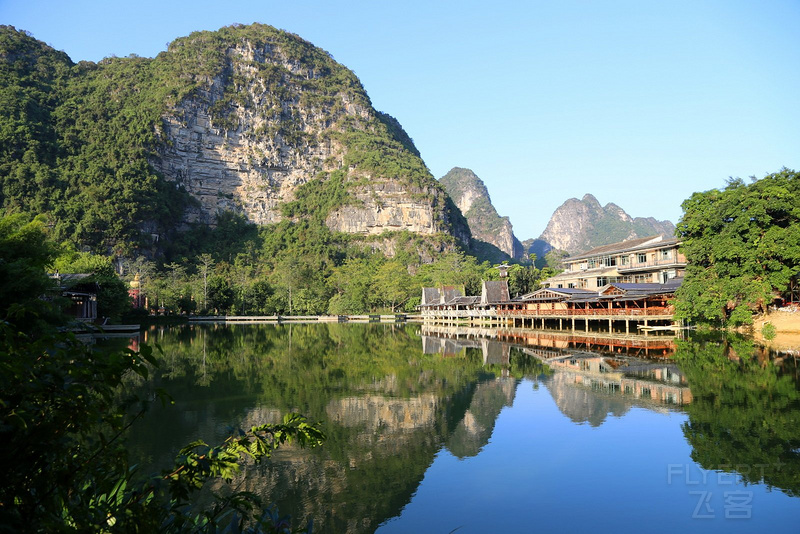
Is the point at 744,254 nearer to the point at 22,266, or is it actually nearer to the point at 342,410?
the point at 342,410

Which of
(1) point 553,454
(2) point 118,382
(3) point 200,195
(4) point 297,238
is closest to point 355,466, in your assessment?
A: (1) point 553,454

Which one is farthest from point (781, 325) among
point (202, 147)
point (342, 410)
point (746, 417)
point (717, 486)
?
point (202, 147)

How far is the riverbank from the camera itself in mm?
28359

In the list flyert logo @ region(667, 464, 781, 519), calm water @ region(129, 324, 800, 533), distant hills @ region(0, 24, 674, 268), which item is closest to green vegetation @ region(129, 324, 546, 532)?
calm water @ region(129, 324, 800, 533)

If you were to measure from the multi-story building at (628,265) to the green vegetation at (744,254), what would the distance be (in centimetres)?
833

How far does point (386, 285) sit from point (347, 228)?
153 ft

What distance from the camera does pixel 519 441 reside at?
12.0 meters

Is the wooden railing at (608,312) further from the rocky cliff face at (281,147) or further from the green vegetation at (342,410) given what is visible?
the rocky cliff face at (281,147)

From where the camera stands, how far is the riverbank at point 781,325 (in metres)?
28.4

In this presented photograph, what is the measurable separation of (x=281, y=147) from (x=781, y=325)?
12231 centimetres

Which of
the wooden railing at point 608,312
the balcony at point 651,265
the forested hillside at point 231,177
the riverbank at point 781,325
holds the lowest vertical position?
the riverbank at point 781,325

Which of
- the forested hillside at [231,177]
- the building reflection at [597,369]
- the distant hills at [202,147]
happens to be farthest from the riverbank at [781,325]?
the distant hills at [202,147]

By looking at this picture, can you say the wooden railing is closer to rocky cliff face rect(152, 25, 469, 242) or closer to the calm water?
the calm water

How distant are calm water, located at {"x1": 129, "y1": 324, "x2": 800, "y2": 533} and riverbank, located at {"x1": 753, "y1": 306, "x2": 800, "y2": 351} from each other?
7.42 metres
